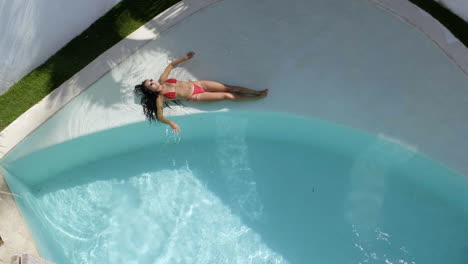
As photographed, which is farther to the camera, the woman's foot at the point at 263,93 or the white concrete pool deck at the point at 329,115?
the woman's foot at the point at 263,93

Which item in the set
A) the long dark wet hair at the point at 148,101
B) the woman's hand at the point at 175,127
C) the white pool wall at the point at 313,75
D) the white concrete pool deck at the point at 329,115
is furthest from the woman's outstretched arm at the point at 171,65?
the woman's hand at the point at 175,127

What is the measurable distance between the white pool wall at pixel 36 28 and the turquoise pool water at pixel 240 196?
1.41m

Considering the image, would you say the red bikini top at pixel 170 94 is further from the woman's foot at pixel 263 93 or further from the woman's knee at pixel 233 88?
the woman's foot at pixel 263 93

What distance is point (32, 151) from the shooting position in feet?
22.8

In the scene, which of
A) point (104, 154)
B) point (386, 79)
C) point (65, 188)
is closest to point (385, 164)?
point (386, 79)

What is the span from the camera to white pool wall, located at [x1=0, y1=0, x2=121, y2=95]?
7.02 m

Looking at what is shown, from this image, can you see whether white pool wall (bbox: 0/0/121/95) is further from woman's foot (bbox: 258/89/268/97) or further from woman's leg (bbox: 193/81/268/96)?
woman's foot (bbox: 258/89/268/97)

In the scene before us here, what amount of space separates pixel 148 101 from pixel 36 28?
6.92 ft

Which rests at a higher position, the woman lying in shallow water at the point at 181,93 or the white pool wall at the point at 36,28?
the white pool wall at the point at 36,28

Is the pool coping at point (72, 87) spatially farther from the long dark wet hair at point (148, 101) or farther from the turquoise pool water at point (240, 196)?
the long dark wet hair at point (148, 101)

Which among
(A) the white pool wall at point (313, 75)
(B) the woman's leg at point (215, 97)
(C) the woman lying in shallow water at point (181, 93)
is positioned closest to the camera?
(A) the white pool wall at point (313, 75)

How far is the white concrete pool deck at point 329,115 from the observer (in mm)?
6523

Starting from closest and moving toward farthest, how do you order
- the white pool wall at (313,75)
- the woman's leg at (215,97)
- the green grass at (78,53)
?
the white pool wall at (313,75), the woman's leg at (215,97), the green grass at (78,53)

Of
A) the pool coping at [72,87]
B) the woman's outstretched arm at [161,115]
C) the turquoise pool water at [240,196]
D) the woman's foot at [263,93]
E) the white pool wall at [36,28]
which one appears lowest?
the turquoise pool water at [240,196]
